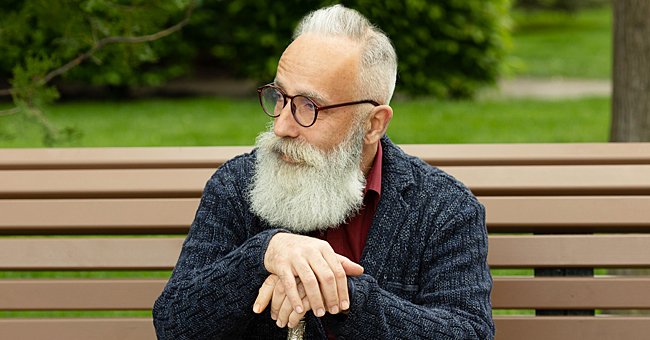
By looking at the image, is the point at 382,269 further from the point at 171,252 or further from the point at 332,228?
the point at 171,252

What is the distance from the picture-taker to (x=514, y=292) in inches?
120

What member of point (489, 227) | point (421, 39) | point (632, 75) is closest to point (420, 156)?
point (489, 227)

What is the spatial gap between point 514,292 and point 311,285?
0.96 metres

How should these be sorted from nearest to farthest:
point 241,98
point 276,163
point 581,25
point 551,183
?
point 276,163 < point 551,183 < point 241,98 < point 581,25

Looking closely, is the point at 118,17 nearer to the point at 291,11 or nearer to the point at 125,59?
the point at 125,59

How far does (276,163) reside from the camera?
103 inches

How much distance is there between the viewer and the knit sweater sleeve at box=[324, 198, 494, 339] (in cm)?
243

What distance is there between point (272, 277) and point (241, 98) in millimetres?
9610

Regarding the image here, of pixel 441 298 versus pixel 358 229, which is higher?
pixel 358 229

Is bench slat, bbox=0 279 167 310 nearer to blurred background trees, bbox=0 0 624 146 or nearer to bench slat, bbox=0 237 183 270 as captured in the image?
bench slat, bbox=0 237 183 270

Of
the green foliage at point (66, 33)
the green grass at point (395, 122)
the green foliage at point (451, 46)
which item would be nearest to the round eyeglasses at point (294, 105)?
the green foliage at point (66, 33)

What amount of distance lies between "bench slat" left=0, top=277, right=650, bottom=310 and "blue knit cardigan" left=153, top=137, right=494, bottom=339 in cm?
41

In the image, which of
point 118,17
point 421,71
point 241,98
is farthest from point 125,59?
point 241,98

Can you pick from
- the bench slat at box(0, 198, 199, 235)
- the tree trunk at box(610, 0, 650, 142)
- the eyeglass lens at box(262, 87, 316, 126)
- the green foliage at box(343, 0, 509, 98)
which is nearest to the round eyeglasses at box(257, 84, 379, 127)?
the eyeglass lens at box(262, 87, 316, 126)
